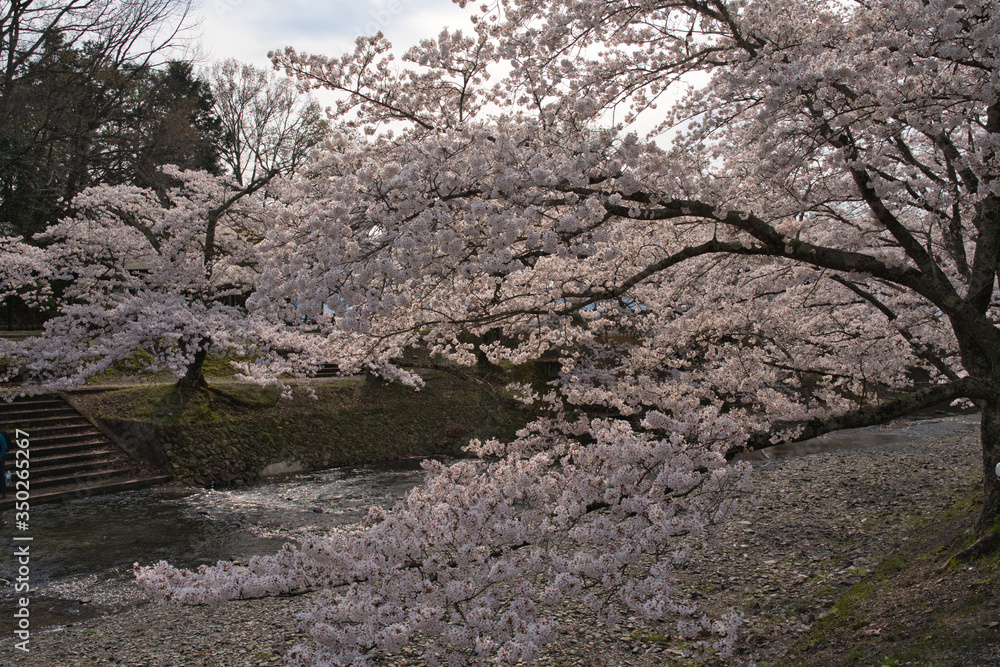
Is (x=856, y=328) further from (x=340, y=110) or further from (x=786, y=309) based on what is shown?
(x=340, y=110)

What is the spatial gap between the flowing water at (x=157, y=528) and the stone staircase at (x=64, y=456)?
49cm

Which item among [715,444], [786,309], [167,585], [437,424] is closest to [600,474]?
[715,444]

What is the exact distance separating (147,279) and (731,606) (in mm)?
16696

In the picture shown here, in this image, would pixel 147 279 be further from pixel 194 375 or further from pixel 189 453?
pixel 189 453

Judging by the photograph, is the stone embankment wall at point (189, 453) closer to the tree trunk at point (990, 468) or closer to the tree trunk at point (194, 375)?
the tree trunk at point (194, 375)

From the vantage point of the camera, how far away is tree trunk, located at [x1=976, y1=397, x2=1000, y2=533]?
6.39m

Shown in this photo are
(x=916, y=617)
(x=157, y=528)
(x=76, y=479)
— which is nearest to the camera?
(x=916, y=617)

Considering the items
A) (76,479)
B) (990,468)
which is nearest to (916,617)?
(990,468)

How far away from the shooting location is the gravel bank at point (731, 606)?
6.04 m

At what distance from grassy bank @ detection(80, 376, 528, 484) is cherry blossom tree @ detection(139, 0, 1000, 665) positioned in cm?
796

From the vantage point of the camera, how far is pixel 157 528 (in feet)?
35.4

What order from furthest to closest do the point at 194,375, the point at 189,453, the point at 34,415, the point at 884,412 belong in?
1. the point at 194,375
2. the point at 189,453
3. the point at 34,415
4. the point at 884,412

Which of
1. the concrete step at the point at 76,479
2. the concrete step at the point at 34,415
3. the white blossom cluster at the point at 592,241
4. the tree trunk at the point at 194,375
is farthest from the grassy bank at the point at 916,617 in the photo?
the tree trunk at the point at 194,375

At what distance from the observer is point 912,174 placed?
7.50m
